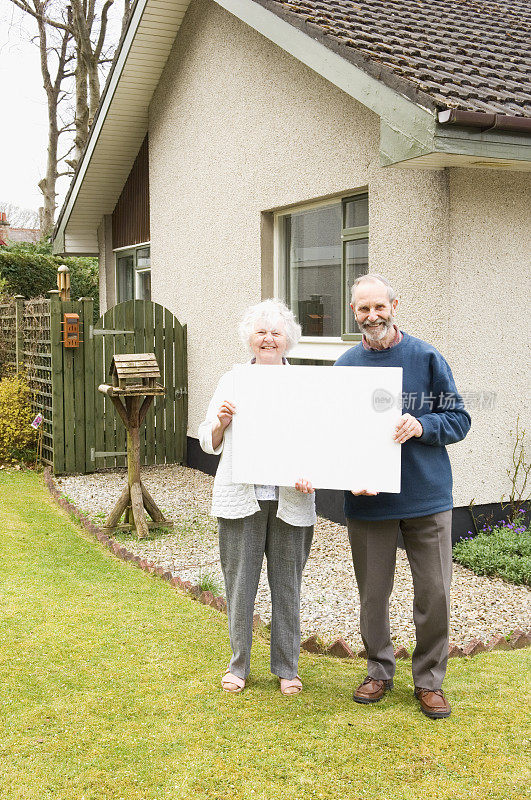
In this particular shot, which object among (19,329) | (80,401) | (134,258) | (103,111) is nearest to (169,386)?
(80,401)

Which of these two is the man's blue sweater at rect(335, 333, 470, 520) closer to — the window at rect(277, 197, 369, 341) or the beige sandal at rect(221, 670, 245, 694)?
the beige sandal at rect(221, 670, 245, 694)

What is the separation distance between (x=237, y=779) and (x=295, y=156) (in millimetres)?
6077

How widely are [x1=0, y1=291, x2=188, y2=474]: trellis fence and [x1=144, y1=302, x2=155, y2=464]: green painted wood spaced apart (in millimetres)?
12

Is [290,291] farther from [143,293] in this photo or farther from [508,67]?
[143,293]

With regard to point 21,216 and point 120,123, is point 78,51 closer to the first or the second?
point 120,123

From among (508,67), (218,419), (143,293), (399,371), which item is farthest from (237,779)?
(143,293)

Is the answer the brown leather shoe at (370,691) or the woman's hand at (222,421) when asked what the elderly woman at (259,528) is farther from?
the brown leather shoe at (370,691)

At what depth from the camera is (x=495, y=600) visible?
17.8ft

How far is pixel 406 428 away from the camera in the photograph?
3385mm

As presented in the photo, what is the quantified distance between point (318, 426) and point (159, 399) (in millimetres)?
7049

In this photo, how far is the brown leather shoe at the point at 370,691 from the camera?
3.81 meters

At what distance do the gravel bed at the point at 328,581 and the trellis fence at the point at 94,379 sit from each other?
1.09 m

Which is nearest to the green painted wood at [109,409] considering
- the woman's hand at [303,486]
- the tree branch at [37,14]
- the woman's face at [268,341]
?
the woman's face at [268,341]

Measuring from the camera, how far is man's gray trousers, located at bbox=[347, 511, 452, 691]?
11.9ft
